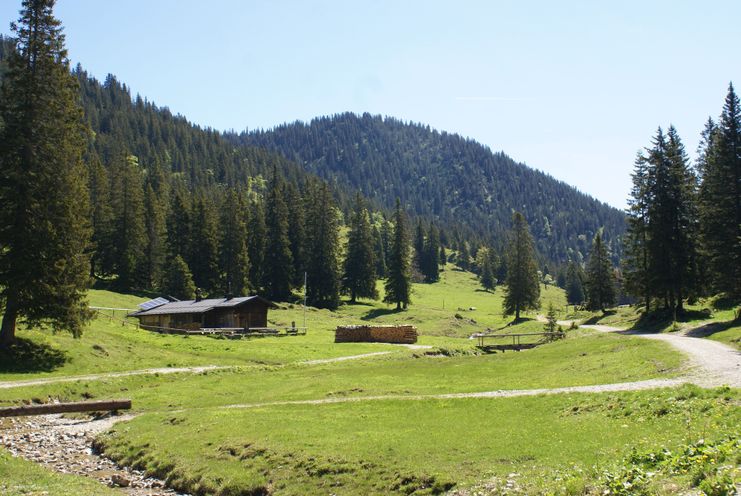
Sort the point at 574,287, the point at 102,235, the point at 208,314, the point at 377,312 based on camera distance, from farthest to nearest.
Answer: the point at 574,287 < the point at 377,312 < the point at 102,235 < the point at 208,314

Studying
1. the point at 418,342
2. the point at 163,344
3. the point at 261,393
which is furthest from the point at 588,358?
the point at 163,344

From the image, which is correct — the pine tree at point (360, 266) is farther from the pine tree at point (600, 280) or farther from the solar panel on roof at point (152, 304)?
the pine tree at point (600, 280)

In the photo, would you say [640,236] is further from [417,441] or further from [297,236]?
[297,236]

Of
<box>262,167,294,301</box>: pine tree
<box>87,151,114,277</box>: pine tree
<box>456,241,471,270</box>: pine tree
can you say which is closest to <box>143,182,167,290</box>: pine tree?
<box>87,151,114,277</box>: pine tree

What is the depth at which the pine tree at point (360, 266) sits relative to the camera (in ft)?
350

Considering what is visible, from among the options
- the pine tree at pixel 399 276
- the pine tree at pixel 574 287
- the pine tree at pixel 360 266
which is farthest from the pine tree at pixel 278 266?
the pine tree at pixel 574 287

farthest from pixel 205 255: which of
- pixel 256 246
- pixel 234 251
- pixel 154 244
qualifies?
pixel 154 244

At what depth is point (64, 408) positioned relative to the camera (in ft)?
86.4

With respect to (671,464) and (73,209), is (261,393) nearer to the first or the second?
(73,209)

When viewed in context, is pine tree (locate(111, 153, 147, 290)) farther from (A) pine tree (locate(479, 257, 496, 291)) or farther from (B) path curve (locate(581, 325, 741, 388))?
(A) pine tree (locate(479, 257, 496, 291))

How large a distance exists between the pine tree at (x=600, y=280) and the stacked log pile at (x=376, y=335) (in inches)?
1289

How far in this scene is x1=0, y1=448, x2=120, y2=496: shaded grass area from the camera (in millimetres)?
14539

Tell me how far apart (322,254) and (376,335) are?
1533 inches

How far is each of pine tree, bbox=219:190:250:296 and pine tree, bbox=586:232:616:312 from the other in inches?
2090
